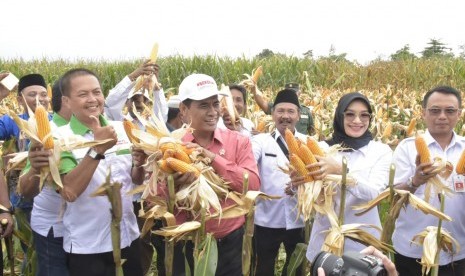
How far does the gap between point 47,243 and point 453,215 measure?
2.50 metres

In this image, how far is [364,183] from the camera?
2.86 meters

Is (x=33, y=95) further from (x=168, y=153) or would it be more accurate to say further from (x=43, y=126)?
(x=168, y=153)

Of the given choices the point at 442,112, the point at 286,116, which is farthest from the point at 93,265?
the point at 442,112

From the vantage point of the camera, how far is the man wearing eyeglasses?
3.08m

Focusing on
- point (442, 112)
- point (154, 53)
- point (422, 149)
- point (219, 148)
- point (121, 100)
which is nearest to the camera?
point (422, 149)

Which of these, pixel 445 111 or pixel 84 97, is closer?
pixel 84 97

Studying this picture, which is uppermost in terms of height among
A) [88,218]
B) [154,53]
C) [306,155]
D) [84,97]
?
[154,53]

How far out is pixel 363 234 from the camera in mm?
2748

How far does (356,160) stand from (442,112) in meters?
0.61

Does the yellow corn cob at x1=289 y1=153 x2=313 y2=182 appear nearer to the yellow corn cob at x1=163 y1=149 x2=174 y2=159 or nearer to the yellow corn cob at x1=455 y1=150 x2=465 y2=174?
the yellow corn cob at x1=163 y1=149 x2=174 y2=159

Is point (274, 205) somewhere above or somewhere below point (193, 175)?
below

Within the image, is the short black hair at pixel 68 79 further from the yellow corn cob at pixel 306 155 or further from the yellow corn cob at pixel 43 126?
the yellow corn cob at pixel 306 155

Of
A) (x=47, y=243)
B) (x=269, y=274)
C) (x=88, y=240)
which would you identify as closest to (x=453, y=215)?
(x=269, y=274)

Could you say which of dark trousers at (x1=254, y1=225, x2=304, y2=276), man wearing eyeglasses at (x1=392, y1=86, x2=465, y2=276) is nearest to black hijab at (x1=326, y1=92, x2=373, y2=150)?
man wearing eyeglasses at (x1=392, y1=86, x2=465, y2=276)
